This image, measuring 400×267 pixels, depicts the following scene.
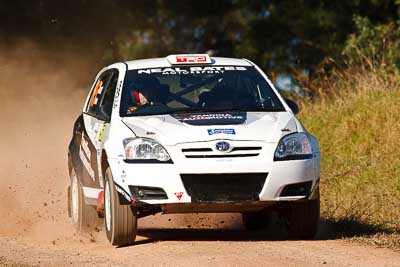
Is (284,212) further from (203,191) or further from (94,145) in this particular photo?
(94,145)

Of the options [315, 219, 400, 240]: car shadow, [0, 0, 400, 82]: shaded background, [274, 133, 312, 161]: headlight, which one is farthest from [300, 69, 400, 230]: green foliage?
[0, 0, 400, 82]: shaded background

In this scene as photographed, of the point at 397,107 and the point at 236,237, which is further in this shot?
the point at 397,107

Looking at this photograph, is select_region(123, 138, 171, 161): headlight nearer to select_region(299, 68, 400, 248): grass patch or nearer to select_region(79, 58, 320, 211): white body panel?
select_region(79, 58, 320, 211): white body panel

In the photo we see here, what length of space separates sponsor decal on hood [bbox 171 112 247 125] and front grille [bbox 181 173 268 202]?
20.9 inches

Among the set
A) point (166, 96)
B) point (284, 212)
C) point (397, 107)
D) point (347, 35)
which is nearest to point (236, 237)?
point (284, 212)

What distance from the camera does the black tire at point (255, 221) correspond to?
12.2 meters

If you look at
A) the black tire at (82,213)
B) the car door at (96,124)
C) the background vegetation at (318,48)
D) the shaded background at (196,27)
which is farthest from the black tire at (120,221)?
the shaded background at (196,27)

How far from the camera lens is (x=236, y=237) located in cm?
1134

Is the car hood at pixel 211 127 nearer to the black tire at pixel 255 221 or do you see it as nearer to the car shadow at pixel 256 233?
the car shadow at pixel 256 233

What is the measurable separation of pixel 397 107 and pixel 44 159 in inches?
198

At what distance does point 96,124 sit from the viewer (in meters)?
11.2

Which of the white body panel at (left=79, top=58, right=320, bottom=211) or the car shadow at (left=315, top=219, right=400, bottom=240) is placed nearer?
the white body panel at (left=79, top=58, right=320, bottom=211)

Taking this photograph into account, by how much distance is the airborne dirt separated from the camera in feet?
30.6

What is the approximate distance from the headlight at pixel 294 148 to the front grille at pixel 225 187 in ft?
0.78
